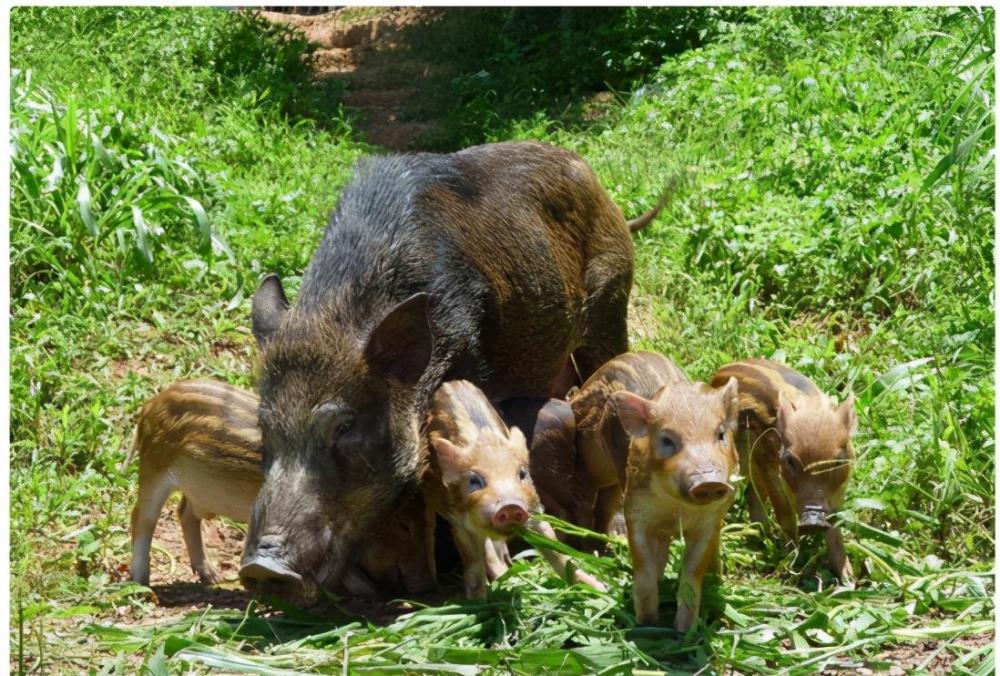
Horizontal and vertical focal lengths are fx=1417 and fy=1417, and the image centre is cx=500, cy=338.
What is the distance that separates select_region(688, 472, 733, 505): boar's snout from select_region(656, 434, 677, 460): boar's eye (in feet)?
0.53

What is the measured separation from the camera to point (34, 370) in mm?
6512

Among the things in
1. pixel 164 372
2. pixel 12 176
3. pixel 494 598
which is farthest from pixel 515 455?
pixel 12 176

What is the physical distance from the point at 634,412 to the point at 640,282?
362 centimetres

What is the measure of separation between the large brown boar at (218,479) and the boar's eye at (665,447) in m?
1.24

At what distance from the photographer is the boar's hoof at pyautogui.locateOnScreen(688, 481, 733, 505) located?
4.09 m

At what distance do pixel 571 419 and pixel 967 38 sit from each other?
443 centimetres

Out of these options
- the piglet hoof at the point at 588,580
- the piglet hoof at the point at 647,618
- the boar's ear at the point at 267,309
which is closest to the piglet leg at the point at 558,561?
the piglet hoof at the point at 588,580

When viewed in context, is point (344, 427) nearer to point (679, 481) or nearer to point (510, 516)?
point (510, 516)

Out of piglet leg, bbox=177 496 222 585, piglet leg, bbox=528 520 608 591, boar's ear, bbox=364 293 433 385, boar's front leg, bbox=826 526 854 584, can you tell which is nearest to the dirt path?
piglet leg, bbox=177 496 222 585

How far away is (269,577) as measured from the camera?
4656 mm

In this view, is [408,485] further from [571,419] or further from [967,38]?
[967,38]

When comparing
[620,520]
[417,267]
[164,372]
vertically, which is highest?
[417,267]

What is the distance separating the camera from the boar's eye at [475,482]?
4645 millimetres

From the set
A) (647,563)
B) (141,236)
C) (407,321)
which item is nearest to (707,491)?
(647,563)
